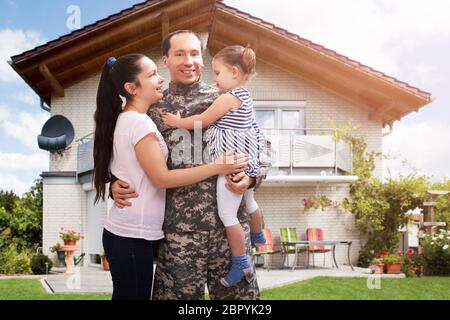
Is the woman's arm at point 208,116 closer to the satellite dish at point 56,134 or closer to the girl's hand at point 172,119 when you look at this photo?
the girl's hand at point 172,119

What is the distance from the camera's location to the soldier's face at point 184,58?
7.95ft

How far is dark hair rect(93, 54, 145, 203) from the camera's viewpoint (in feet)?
8.02

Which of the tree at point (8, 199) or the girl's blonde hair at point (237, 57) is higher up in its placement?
the girl's blonde hair at point (237, 57)

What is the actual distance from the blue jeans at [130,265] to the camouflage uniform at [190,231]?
89 millimetres

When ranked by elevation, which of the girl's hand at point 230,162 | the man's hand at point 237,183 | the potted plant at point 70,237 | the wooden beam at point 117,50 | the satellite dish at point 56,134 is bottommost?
the potted plant at point 70,237

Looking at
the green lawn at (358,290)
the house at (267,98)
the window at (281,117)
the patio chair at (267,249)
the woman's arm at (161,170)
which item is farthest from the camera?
the window at (281,117)

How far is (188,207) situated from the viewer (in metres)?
2.48

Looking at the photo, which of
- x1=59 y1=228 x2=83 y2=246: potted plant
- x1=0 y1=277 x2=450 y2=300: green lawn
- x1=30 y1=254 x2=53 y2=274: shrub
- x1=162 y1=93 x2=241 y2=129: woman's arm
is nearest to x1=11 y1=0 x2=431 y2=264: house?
x1=59 y1=228 x2=83 y2=246: potted plant

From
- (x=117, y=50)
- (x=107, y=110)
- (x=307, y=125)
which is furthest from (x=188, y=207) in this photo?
(x=307, y=125)

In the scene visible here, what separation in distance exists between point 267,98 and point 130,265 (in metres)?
12.4

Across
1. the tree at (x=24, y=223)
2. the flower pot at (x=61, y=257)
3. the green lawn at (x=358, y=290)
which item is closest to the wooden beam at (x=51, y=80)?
the tree at (x=24, y=223)

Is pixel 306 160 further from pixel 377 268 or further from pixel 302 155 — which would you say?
pixel 377 268

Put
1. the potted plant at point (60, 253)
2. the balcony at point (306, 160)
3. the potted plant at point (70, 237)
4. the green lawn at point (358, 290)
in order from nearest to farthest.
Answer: the green lawn at point (358, 290), the potted plant at point (70, 237), the potted plant at point (60, 253), the balcony at point (306, 160)
